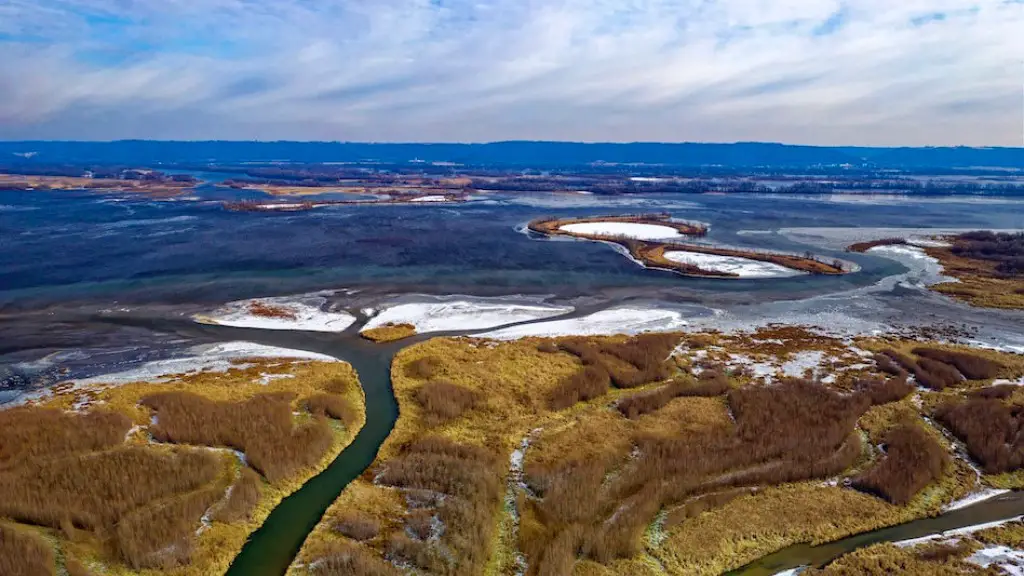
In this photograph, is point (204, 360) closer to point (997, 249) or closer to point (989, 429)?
point (989, 429)

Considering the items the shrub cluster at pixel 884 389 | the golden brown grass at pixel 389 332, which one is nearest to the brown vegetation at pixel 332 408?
the golden brown grass at pixel 389 332

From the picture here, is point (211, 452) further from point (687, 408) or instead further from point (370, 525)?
point (687, 408)

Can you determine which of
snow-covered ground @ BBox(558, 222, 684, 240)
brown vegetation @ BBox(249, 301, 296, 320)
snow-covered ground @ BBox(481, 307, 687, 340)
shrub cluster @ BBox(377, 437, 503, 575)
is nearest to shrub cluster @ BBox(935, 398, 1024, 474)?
snow-covered ground @ BBox(481, 307, 687, 340)

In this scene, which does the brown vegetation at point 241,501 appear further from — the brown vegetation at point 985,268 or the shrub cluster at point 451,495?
the brown vegetation at point 985,268

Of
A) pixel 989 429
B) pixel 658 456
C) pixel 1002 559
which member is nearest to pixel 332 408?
pixel 658 456

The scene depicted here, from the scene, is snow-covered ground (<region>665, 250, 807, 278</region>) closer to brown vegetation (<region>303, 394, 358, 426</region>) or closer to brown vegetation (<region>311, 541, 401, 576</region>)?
brown vegetation (<region>303, 394, 358, 426</region>)
